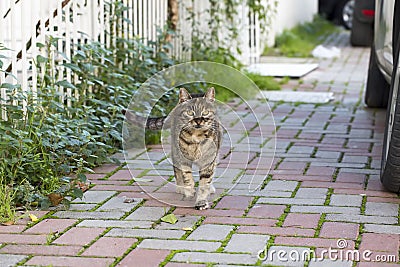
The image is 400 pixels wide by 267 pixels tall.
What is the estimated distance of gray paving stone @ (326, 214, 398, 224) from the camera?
3969mm

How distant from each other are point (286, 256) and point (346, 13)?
39.6 ft

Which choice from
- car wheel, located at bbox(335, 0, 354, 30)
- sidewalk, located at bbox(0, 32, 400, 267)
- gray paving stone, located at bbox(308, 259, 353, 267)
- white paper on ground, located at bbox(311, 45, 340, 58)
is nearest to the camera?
gray paving stone, located at bbox(308, 259, 353, 267)

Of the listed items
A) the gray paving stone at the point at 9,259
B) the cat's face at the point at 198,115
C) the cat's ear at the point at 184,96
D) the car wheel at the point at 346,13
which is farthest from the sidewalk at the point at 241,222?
the car wheel at the point at 346,13

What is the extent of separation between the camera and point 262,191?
4.56m

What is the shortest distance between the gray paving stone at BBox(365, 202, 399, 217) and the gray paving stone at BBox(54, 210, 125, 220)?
1294 millimetres

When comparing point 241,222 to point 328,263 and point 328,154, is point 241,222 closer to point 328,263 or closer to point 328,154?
point 328,263

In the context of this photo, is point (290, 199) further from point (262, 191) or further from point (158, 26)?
point (158, 26)

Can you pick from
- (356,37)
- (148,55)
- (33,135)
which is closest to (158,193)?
(33,135)

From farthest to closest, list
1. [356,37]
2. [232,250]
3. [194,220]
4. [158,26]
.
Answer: [356,37] < [158,26] < [194,220] < [232,250]

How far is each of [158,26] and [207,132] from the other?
2854mm

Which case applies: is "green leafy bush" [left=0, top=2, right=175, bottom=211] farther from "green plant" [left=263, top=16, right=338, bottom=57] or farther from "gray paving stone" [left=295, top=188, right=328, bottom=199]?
"green plant" [left=263, top=16, right=338, bottom=57]

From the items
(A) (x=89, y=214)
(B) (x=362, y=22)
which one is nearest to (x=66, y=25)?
(A) (x=89, y=214)

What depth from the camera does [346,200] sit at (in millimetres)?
4363

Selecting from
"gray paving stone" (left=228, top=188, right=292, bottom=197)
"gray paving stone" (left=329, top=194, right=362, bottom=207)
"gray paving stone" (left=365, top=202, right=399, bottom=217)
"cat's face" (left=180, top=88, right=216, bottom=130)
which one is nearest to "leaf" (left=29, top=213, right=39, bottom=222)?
"cat's face" (left=180, top=88, right=216, bottom=130)
